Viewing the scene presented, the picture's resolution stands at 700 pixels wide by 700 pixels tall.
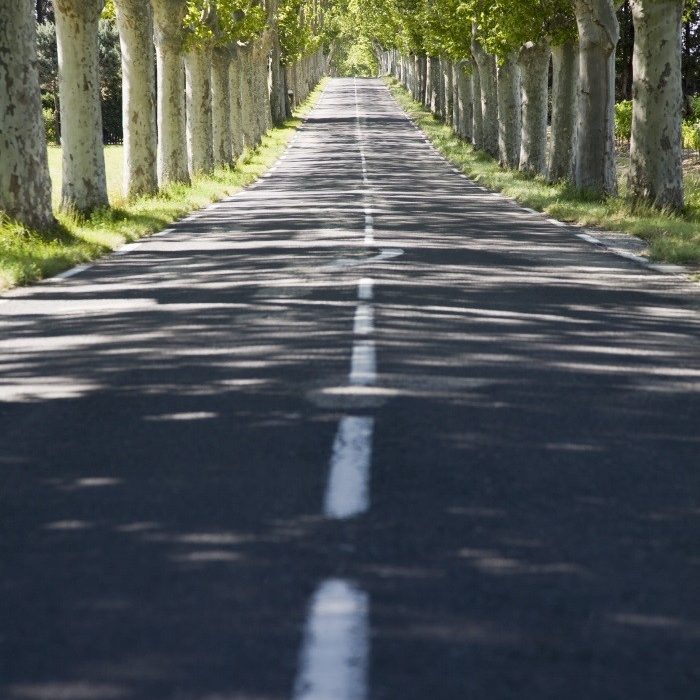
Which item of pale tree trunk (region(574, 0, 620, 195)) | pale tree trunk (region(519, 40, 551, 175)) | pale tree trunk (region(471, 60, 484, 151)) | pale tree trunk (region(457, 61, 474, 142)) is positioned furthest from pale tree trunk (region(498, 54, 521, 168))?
pale tree trunk (region(457, 61, 474, 142))

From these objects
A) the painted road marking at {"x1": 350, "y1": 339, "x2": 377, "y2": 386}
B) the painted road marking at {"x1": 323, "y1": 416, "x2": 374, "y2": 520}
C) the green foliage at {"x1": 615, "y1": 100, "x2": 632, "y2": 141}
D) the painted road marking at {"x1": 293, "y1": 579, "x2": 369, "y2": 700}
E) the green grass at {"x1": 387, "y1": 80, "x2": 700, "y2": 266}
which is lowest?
the green grass at {"x1": 387, "y1": 80, "x2": 700, "y2": 266}

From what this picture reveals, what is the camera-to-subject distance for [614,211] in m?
21.3

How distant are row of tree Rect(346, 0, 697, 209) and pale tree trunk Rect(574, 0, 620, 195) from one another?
19 millimetres

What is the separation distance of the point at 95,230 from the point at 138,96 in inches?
309

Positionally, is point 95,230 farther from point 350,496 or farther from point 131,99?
point 350,496

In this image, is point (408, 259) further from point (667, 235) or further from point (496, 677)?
point (496, 677)

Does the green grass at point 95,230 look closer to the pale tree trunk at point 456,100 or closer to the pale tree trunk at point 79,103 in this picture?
the pale tree trunk at point 79,103

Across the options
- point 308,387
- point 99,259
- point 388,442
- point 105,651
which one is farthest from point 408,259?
point 105,651

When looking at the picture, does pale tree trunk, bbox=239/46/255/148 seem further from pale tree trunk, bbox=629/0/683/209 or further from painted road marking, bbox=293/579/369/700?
painted road marking, bbox=293/579/369/700

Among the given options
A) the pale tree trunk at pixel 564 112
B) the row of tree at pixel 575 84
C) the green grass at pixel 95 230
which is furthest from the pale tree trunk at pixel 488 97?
the pale tree trunk at pixel 564 112

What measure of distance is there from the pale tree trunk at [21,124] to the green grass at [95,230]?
337 mm

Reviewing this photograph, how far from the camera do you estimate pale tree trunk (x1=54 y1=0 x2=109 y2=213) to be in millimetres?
20328

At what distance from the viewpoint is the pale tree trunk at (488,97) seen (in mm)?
44094

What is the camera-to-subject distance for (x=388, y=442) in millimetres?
6078
